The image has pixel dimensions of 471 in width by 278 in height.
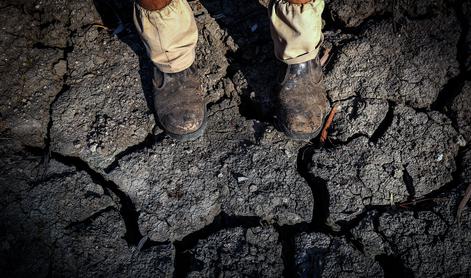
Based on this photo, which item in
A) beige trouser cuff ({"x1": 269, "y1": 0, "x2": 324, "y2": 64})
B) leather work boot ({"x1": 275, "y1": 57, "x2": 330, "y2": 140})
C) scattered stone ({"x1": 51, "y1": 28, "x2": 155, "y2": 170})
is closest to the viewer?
beige trouser cuff ({"x1": 269, "y1": 0, "x2": 324, "y2": 64})

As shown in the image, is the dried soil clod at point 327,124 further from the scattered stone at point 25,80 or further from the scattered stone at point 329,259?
the scattered stone at point 25,80

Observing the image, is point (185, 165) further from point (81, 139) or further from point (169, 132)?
point (81, 139)

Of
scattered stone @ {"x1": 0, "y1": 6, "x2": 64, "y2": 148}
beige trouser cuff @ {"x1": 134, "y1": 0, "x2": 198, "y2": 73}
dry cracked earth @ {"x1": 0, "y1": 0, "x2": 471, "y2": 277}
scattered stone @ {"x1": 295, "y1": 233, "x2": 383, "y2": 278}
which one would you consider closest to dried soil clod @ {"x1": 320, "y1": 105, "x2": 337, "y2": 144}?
dry cracked earth @ {"x1": 0, "y1": 0, "x2": 471, "y2": 277}

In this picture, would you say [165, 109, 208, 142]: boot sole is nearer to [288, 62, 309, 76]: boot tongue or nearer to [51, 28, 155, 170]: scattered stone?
[51, 28, 155, 170]: scattered stone

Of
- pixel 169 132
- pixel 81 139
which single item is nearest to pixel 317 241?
pixel 169 132

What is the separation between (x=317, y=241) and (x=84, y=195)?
124 centimetres

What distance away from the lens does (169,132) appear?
6.82 ft

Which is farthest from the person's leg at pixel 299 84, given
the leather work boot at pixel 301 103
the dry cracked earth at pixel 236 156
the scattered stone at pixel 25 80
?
the scattered stone at pixel 25 80

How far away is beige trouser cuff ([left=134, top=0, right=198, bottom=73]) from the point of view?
5.81 feet

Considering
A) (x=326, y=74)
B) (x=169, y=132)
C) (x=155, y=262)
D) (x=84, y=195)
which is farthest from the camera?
(x=326, y=74)

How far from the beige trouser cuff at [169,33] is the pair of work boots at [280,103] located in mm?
102

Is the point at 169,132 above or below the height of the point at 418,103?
below

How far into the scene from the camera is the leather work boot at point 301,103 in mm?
1997

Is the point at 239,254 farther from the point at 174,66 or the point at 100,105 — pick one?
the point at 100,105
